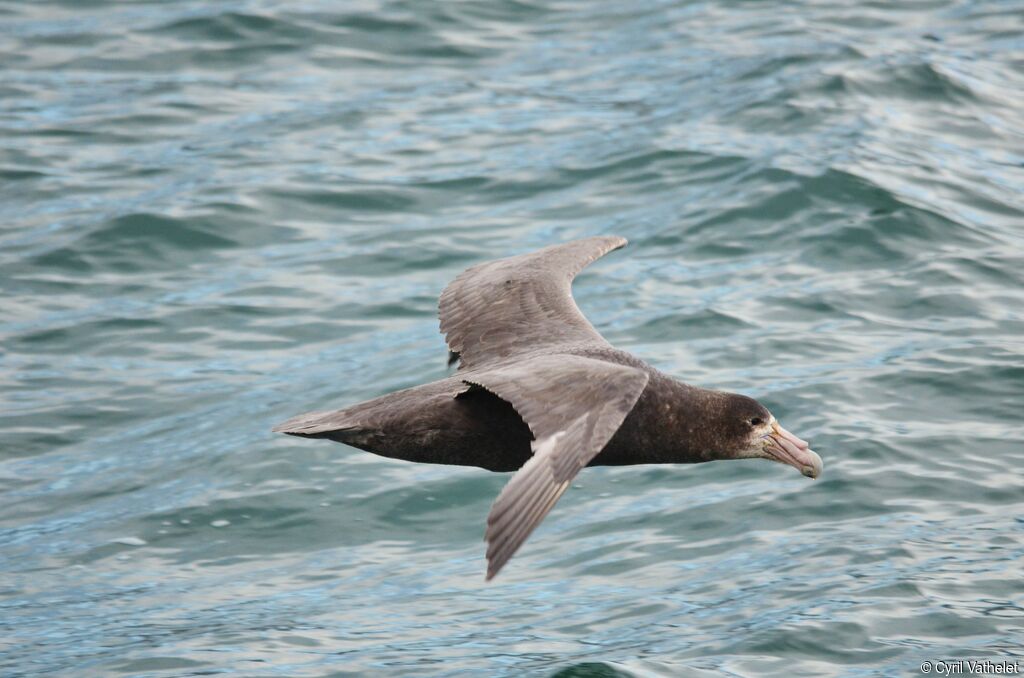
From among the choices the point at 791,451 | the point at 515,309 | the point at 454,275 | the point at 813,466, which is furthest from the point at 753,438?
the point at 454,275

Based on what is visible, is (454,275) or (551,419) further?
(454,275)

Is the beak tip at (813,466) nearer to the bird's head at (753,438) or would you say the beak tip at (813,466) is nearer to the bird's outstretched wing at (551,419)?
the bird's head at (753,438)

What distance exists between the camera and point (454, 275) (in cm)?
1212

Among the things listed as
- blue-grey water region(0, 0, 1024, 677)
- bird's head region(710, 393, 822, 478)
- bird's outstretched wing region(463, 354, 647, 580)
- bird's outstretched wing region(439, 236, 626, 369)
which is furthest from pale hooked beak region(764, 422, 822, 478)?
bird's outstretched wing region(463, 354, 647, 580)

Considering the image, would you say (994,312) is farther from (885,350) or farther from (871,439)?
(871,439)

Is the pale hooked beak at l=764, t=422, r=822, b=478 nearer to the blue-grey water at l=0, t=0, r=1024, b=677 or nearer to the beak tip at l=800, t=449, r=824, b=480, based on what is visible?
the beak tip at l=800, t=449, r=824, b=480

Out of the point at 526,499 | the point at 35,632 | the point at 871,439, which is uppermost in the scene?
the point at 526,499

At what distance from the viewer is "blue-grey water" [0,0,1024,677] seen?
823cm

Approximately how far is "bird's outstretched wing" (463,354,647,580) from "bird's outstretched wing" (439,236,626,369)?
0.78 metres

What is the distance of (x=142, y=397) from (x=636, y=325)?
3.59 m

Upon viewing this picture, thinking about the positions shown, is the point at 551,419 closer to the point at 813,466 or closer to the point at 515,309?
the point at 813,466

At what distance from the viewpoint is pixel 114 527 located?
9.51 m

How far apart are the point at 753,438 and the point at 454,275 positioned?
4.81 metres

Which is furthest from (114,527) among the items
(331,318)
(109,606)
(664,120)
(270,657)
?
(664,120)
